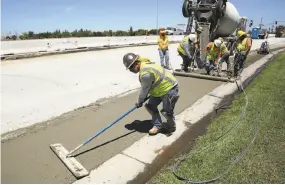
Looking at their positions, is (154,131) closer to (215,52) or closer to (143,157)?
(143,157)

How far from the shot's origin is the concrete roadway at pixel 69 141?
12.3ft

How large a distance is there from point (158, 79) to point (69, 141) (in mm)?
1879

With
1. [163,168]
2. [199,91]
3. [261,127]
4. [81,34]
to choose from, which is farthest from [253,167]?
[81,34]

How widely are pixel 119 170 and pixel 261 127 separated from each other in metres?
2.85

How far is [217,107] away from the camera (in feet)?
21.9

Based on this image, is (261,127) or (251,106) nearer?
(261,127)

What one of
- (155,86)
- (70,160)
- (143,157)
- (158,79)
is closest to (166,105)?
(155,86)

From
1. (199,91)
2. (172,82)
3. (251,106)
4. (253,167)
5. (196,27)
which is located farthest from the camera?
(196,27)

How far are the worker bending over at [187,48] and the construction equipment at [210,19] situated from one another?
4.05ft

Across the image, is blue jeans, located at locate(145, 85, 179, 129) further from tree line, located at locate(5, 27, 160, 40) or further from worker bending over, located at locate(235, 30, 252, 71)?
tree line, located at locate(5, 27, 160, 40)

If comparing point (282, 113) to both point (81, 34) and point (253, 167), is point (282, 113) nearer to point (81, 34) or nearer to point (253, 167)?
point (253, 167)

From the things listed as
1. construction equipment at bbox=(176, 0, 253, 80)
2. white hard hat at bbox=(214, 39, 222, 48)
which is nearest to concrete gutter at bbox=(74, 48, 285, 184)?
white hard hat at bbox=(214, 39, 222, 48)

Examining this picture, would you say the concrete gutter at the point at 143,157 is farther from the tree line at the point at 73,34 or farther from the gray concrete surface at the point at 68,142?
the tree line at the point at 73,34

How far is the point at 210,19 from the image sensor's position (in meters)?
12.2
